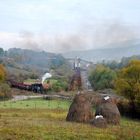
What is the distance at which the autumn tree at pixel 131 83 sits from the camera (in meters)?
69.6

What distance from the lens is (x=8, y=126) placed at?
35.1 metres

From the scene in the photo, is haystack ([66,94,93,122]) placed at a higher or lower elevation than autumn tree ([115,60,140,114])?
lower

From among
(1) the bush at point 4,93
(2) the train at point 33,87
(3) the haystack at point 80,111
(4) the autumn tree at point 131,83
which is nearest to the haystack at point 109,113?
(3) the haystack at point 80,111

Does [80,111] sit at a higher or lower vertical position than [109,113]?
higher

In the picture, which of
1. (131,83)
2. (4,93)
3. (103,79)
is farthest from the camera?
(103,79)

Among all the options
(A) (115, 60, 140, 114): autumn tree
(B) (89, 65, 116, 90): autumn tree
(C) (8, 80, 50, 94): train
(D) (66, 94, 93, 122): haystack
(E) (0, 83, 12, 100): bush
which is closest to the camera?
(D) (66, 94, 93, 122): haystack

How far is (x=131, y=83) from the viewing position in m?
71.9

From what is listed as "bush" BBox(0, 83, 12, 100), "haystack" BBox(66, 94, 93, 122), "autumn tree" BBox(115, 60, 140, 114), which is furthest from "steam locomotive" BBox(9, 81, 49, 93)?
"haystack" BBox(66, 94, 93, 122)

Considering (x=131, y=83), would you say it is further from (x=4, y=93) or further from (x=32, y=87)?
(x=32, y=87)

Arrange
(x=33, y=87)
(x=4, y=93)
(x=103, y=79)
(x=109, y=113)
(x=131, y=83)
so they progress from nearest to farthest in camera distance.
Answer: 1. (x=109, y=113)
2. (x=131, y=83)
3. (x=4, y=93)
4. (x=33, y=87)
5. (x=103, y=79)

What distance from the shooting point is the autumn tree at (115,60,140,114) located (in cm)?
6962

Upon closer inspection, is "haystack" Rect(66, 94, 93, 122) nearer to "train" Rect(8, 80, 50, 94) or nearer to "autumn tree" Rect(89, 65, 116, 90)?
"train" Rect(8, 80, 50, 94)

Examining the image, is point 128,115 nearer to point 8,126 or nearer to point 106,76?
point 8,126

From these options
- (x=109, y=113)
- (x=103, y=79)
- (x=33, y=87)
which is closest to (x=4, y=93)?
(x=33, y=87)
